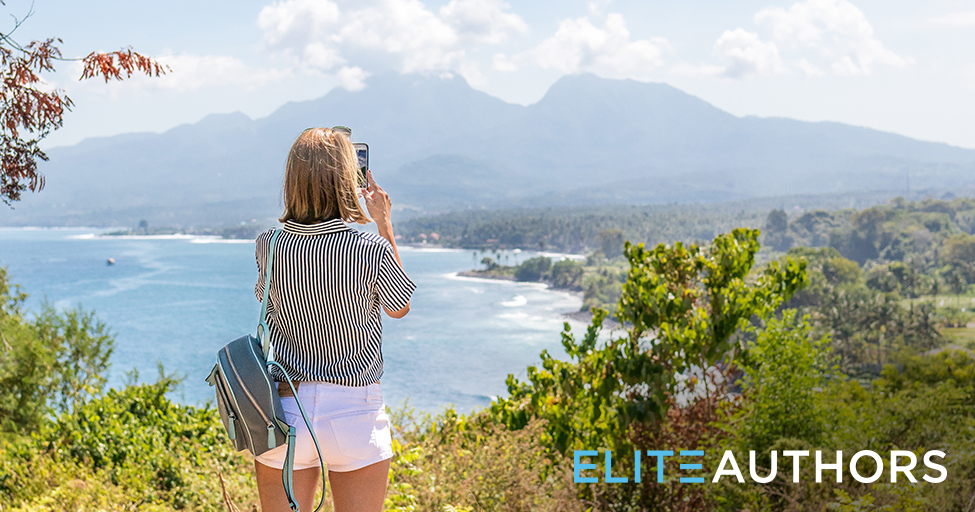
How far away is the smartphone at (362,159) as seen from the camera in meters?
1.20

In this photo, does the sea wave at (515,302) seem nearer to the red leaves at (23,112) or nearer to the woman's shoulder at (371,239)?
the red leaves at (23,112)

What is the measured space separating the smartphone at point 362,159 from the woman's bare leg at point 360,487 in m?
0.47

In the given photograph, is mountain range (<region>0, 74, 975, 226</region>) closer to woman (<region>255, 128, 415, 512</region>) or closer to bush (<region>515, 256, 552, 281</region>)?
bush (<region>515, 256, 552, 281</region>)

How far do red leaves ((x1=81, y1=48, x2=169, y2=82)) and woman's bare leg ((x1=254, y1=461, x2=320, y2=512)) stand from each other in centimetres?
188

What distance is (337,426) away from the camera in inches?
42.9

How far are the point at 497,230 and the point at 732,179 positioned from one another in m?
93.4

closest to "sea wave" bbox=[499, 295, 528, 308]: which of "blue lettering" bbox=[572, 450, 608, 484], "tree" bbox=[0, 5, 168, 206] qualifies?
"blue lettering" bbox=[572, 450, 608, 484]

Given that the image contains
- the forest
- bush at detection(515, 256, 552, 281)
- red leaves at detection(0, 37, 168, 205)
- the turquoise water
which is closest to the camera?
red leaves at detection(0, 37, 168, 205)

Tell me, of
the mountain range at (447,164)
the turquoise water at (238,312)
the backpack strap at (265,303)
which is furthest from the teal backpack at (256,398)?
the mountain range at (447,164)

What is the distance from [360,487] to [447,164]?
13642 centimetres

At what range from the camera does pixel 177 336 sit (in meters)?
37.3

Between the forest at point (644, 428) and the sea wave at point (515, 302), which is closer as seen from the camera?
the forest at point (644, 428)

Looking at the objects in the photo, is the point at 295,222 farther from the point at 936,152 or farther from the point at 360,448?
the point at 936,152

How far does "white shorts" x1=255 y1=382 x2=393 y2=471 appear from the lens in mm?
1089
